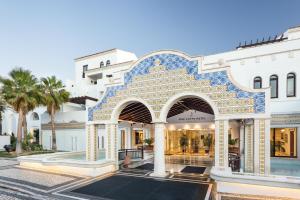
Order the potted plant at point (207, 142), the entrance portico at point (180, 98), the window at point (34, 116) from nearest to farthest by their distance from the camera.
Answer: the entrance portico at point (180, 98) < the potted plant at point (207, 142) < the window at point (34, 116)

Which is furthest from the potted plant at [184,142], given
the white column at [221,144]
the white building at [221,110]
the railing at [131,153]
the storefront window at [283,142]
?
the white column at [221,144]

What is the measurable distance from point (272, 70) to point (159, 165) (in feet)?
37.2

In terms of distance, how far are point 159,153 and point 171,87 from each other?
3.84 metres

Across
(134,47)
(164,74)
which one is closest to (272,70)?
(164,74)

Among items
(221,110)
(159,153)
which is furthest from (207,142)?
(221,110)

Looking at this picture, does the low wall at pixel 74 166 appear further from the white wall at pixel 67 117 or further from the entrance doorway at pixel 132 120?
the white wall at pixel 67 117

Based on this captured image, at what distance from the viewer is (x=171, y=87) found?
436 inches

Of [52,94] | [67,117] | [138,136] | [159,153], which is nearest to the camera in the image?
[159,153]

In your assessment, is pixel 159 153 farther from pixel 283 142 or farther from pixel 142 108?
pixel 283 142

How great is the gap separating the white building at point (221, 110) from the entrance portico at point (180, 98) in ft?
0.13

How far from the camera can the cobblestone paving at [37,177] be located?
1031cm

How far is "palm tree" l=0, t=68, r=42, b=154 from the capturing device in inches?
793

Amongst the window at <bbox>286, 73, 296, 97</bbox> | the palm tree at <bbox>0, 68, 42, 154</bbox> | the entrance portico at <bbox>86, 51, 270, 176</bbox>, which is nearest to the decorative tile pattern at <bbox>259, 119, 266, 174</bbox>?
the entrance portico at <bbox>86, 51, 270, 176</bbox>

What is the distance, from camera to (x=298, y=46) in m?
14.2
